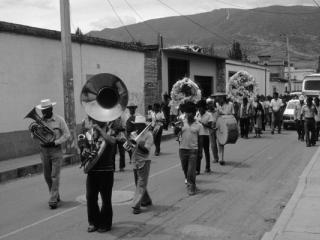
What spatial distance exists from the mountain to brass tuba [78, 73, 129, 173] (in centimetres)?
12319

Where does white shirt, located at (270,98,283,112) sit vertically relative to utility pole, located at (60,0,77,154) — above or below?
below

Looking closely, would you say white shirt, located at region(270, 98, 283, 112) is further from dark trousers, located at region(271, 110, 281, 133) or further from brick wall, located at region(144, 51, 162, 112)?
brick wall, located at region(144, 51, 162, 112)

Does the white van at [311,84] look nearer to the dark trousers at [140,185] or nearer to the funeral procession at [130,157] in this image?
the funeral procession at [130,157]

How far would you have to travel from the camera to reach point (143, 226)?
24.1 ft

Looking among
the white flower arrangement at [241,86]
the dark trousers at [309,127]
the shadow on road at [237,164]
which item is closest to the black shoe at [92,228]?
the shadow on road at [237,164]

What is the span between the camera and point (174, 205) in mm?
8680

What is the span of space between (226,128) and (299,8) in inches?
7201

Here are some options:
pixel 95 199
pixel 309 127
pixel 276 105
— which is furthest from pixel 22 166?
pixel 276 105

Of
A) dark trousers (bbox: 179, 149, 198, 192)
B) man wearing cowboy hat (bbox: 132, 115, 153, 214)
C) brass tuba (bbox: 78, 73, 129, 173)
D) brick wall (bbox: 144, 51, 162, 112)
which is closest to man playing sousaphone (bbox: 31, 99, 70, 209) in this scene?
man wearing cowboy hat (bbox: 132, 115, 153, 214)

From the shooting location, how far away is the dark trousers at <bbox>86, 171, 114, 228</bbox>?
7086 millimetres

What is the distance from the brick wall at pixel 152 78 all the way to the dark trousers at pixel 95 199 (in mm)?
18591

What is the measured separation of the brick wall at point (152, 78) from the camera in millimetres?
25984

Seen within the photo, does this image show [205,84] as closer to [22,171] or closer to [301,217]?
[22,171]

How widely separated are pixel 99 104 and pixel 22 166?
22.3 ft
